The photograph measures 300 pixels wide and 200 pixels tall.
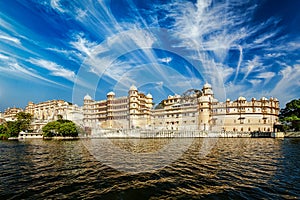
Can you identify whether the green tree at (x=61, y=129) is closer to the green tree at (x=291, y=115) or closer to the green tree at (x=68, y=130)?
the green tree at (x=68, y=130)

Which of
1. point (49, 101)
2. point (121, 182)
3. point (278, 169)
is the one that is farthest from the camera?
point (49, 101)

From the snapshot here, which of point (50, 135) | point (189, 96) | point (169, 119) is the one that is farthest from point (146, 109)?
point (50, 135)

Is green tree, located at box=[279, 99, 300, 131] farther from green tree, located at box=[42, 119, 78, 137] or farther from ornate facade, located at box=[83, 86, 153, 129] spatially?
A: green tree, located at box=[42, 119, 78, 137]

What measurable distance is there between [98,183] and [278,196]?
9460mm

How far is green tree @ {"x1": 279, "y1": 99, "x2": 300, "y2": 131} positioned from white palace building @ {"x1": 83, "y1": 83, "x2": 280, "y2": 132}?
4.09 m

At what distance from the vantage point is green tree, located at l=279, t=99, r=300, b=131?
7315 centimetres

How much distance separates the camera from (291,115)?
8188cm

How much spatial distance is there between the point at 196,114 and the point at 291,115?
119 feet

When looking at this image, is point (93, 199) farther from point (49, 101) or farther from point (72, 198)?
point (49, 101)

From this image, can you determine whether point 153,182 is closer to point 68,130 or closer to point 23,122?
point 68,130

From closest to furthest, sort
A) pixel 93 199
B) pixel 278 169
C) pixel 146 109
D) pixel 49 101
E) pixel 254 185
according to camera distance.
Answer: pixel 93 199
pixel 254 185
pixel 278 169
pixel 146 109
pixel 49 101

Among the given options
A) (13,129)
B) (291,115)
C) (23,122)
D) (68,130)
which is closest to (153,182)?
(68,130)

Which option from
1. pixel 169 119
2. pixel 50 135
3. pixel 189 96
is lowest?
pixel 50 135

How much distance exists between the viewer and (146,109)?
311ft
